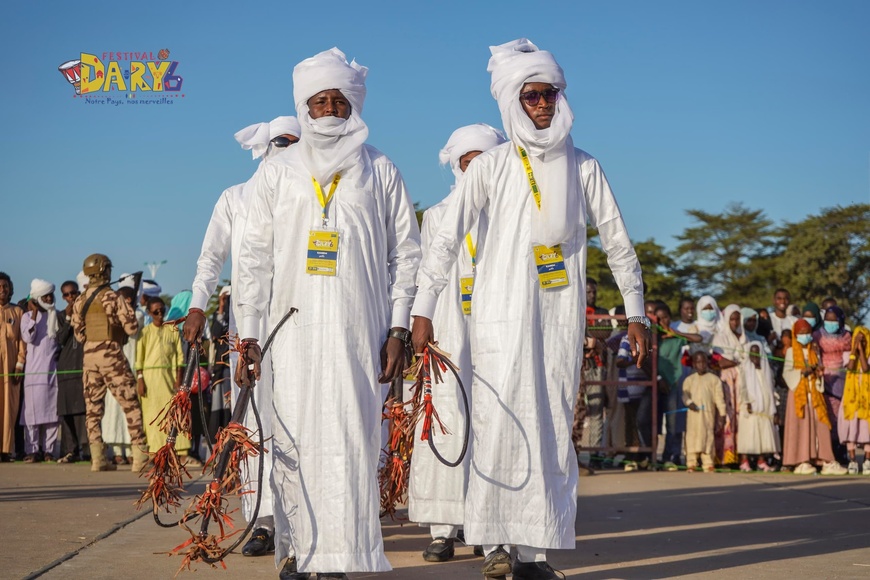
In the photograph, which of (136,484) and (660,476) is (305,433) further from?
(660,476)

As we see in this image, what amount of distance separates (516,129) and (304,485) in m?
2.05

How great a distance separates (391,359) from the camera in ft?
18.2

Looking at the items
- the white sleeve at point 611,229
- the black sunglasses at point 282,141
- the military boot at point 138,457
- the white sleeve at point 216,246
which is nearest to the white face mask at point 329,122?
the white sleeve at point 611,229

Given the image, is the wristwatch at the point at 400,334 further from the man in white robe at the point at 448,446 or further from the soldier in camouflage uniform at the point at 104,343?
the soldier in camouflage uniform at the point at 104,343

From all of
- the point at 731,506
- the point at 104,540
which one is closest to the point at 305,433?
the point at 104,540

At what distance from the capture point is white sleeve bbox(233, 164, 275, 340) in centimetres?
566

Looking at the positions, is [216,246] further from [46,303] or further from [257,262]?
[46,303]

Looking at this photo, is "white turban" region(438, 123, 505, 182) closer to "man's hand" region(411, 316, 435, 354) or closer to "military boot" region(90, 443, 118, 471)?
"man's hand" region(411, 316, 435, 354)

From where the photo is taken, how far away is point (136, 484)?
437 inches

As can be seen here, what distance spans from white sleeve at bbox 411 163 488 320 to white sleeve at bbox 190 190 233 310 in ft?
5.10

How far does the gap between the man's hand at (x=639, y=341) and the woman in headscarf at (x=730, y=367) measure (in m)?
8.28

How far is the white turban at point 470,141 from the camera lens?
777 cm

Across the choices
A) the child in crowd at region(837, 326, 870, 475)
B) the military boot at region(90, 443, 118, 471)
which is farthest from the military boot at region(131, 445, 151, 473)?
the child in crowd at region(837, 326, 870, 475)

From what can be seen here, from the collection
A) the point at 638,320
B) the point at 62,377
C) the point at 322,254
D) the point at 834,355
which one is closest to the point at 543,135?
the point at 638,320
